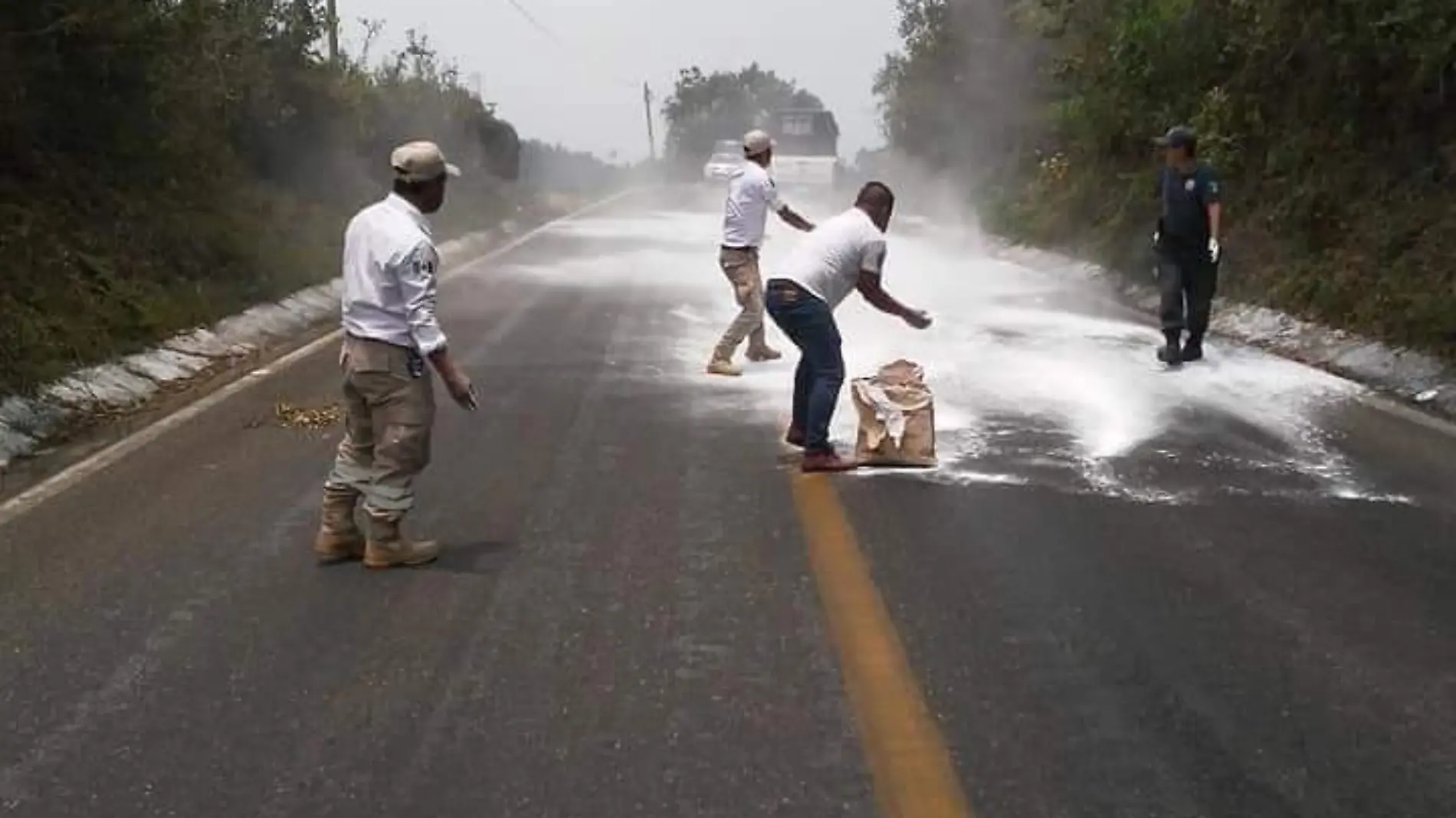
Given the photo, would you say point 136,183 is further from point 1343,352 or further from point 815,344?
point 1343,352

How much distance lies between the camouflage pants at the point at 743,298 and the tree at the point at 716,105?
229ft

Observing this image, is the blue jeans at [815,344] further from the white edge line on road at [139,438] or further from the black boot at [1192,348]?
the black boot at [1192,348]

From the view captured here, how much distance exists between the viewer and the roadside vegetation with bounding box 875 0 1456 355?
37.8ft

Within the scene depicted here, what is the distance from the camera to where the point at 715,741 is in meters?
4.16

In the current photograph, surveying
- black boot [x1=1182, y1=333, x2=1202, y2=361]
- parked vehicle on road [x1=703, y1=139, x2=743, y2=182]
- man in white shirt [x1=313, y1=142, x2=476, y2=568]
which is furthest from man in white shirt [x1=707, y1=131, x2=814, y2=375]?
parked vehicle on road [x1=703, y1=139, x2=743, y2=182]

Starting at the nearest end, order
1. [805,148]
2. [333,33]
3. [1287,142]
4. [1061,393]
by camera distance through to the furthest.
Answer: [1061,393], [1287,142], [333,33], [805,148]

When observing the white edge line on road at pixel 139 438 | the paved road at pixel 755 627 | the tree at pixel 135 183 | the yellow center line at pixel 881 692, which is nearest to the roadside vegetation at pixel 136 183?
the tree at pixel 135 183

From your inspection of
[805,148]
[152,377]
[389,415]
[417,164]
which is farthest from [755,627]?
[805,148]

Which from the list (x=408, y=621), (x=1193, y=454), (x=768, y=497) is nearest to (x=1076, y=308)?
(x=1193, y=454)

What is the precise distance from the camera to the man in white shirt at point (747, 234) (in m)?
10.6

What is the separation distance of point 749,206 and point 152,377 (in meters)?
4.22

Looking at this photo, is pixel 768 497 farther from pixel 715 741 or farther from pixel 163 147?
pixel 163 147

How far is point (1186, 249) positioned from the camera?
36.3ft

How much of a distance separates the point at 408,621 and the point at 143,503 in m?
2.43
